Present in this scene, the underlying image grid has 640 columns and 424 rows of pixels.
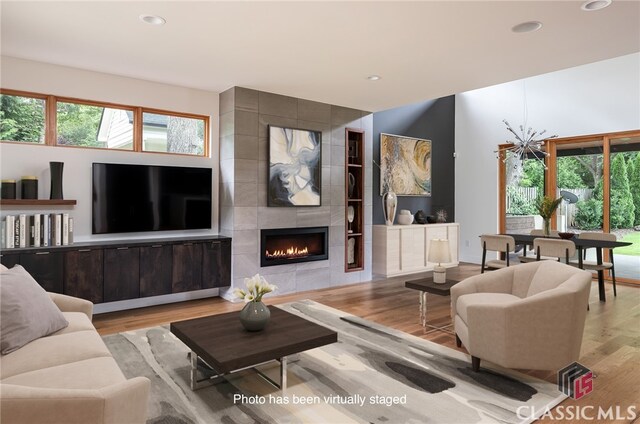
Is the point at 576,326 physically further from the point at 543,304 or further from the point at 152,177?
the point at 152,177

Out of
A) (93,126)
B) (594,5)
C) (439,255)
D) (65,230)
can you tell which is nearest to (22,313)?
(65,230)

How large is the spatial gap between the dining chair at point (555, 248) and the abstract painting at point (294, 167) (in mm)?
2985

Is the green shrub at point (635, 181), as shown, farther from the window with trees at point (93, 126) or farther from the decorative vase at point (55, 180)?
the decorative vase at point (55, 180)

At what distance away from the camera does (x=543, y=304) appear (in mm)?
2678

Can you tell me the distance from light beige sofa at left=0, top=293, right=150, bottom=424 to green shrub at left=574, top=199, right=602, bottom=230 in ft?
24.2

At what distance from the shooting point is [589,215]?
22.2 ft

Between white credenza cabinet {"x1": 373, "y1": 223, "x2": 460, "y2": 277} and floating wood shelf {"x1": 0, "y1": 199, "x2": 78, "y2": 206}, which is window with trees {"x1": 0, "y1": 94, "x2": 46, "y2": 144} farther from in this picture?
white credenza cabinet {"x1": 373, "y1": 223, "x2": 460, "y2": 277}

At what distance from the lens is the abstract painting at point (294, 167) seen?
5.40 meters

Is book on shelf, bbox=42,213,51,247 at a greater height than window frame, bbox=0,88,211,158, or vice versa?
window frame, bbox=0,88,211,158

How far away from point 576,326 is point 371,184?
419 centimetres

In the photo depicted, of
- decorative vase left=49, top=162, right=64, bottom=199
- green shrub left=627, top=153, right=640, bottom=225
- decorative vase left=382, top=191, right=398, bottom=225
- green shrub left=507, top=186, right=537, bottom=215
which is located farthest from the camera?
green shrub left=507, top=186, right=537, bottom=215

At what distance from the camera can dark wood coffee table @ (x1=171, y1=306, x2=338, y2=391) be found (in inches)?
91.5

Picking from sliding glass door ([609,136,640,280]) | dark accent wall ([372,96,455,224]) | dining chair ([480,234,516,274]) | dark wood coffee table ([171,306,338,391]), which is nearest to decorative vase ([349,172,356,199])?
dark accent wall ([372,96,455,224])

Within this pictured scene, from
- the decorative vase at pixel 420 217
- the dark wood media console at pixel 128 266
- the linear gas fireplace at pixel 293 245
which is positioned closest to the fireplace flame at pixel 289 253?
the linear gas fireplace at pixel 293 245
